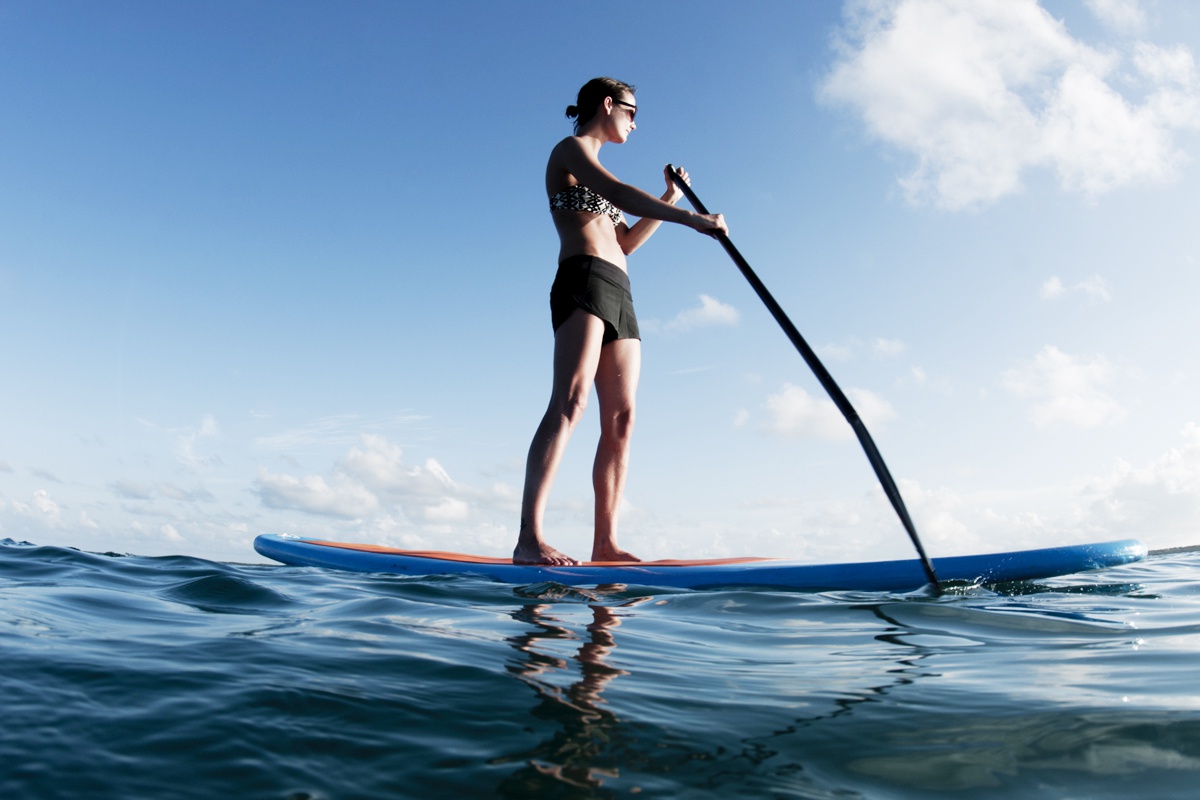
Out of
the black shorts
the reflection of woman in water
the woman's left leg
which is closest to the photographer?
the reflection of woman in water

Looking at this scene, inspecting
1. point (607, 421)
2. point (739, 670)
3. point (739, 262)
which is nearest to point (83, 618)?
point (739, 670)

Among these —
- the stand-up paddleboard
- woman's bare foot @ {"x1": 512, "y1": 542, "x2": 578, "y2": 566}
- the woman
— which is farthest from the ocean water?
the woman

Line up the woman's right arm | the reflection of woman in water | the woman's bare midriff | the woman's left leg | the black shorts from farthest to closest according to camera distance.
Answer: the woman's left leg → the woman's bare midriff → the black shorts → the woman's right arm → the reflection of woman in water

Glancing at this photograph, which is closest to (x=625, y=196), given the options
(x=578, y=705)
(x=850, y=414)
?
(x=850, y=414)

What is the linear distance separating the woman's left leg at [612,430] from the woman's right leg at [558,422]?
0.80 feet

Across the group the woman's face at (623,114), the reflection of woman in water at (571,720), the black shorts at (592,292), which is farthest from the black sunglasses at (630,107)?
the reflection of woman in water at (571,720)

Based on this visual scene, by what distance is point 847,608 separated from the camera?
2.42 meters

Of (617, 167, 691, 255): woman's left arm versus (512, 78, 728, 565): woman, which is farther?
(617, 167, 691, 255): woman's left arm

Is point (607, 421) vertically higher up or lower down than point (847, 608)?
higher up

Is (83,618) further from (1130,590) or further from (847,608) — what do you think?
(1130,590)

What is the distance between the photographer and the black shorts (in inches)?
132

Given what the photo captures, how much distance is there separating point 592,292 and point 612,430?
0.68 m

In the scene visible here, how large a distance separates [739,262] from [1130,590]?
81.2 inches

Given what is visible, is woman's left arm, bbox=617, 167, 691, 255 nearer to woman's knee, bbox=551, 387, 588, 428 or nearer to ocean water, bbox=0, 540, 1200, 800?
woman's knee, bbox=551, 387, 588, 428
